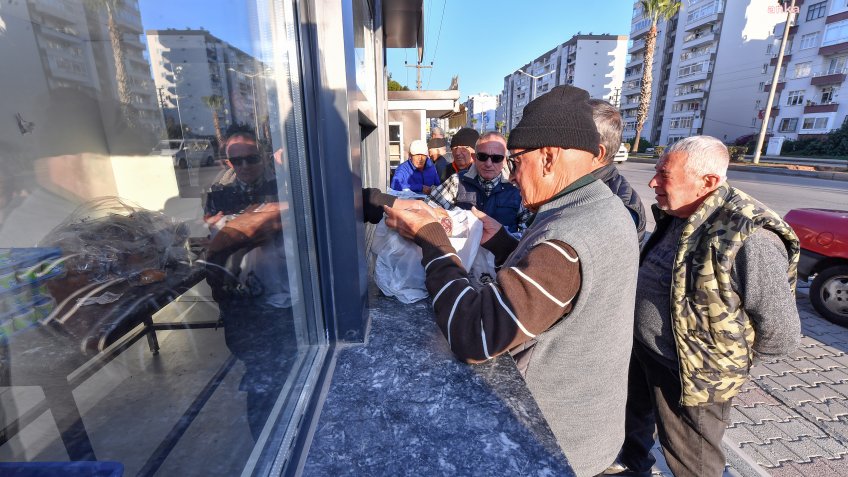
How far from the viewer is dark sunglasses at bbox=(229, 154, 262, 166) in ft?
3.86

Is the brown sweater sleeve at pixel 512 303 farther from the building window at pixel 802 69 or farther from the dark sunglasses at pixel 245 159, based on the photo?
the building window at pixel 802 69

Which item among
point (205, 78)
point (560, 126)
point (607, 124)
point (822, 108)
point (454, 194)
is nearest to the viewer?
point (205, 78)

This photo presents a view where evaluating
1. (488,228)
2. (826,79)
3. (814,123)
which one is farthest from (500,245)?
(814,123)

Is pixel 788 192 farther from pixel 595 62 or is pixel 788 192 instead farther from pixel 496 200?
pixel 595 62

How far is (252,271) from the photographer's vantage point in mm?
1369

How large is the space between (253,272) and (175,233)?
381mm

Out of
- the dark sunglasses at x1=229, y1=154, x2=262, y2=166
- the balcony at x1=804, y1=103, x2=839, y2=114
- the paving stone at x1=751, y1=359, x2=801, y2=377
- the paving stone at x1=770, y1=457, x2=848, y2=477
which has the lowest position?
the paving stone at x1=751, y1=359, x2=801, y2=377

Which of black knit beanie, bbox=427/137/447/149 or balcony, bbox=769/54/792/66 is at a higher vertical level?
balcony, bbox=769/54/792/66

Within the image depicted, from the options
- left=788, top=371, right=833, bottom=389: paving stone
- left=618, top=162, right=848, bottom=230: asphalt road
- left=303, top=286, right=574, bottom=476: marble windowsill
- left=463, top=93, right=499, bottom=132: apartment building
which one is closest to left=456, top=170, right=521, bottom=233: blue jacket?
left=303, top=286, right=574, bottom=476: marble windowsill

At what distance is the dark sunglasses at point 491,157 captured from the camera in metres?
3.44

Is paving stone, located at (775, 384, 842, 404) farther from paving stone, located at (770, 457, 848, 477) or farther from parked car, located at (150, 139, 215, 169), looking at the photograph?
parked car, located at (150, 139, 215, 169)

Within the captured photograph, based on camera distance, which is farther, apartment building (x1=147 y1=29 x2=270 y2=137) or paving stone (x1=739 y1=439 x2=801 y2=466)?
paving stone (x1=739 y1=439 x2=801 y2=466)

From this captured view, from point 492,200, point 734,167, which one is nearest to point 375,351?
point 492,200

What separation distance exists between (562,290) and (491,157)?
96.2 inches
